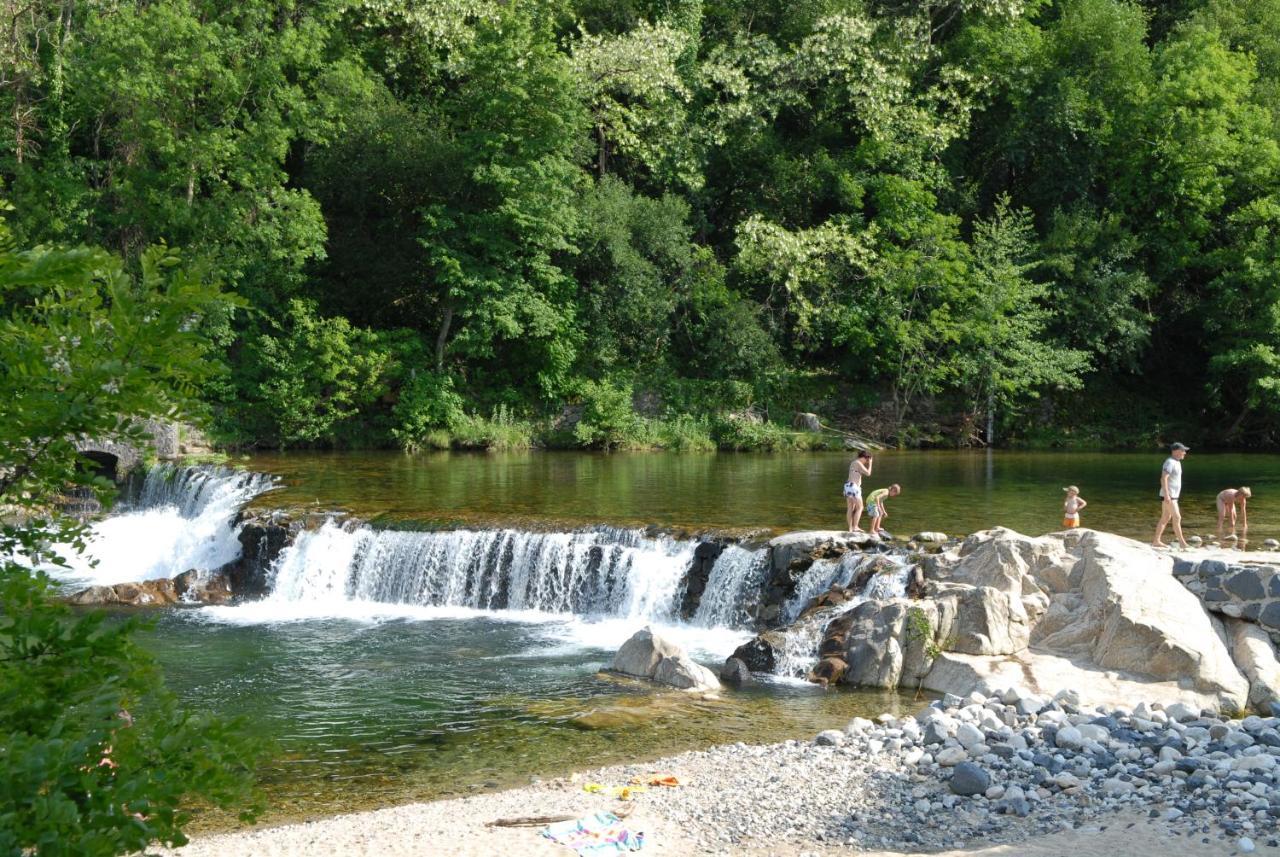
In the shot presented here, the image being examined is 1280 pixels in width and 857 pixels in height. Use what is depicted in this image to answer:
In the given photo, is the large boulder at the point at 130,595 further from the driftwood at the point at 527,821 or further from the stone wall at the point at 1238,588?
the stone wall at the point at 1238,588

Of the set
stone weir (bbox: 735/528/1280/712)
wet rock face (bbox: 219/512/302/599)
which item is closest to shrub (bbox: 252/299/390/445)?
wet rock face (bbox: 219/512/302/599)

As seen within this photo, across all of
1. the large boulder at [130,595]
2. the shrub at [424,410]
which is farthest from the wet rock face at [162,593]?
the shrub at [424,410]

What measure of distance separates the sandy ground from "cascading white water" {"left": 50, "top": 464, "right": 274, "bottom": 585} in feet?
38.4

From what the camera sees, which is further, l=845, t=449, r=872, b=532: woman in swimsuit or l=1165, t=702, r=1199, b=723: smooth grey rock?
l=845, t=449, r=872, b=532: woman in swimsuit

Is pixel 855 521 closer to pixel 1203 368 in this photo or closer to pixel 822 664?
pixel 822 664

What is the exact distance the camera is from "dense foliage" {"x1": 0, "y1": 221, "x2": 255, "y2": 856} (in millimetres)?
3184

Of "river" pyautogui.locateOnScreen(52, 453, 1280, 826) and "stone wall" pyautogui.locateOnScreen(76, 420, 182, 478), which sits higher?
"stone wall" pyautogui.locateOnScreen(76, 420, 182, 478)

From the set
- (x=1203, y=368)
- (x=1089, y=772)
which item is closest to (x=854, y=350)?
(x=1203, y=368)

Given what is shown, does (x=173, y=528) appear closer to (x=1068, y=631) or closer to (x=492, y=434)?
(x=492, y=434)

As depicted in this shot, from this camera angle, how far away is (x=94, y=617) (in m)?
3.41

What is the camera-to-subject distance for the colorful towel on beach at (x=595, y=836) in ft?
24.8

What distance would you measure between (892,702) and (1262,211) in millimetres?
25823

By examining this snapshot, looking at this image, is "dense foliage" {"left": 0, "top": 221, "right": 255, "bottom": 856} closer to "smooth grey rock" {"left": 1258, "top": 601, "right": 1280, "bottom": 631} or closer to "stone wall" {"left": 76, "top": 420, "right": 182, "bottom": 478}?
"smooth grey rock" {"left": 1258, "top": 601, "right": 1280, "bottom": 631}

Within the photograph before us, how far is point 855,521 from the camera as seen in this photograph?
16.4 metres
